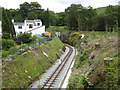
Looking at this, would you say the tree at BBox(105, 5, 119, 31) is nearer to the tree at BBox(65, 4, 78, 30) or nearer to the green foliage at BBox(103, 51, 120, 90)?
the tree at BBox(65, 4, 78, 30)

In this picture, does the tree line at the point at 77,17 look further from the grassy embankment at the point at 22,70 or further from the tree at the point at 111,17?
the grassy embankment at the point at 22,70

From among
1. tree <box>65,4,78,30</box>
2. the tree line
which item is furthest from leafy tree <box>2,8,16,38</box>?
tree <box>65,4,78,30</box>

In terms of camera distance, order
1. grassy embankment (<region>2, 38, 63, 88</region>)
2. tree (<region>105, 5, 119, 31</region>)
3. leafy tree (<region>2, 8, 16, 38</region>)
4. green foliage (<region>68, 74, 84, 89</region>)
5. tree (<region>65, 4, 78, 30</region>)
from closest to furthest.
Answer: green foliage (<region>68, 74, 84, 89</region>)
grassy embankment (<region>2, 38, 63, 88</region>)
leafy tree (<region>2, 8, 16, 38</region>)
tree (<region>105, 5, 119, 31</region>)
tree (<region>65, 4, 78, 30</region>)

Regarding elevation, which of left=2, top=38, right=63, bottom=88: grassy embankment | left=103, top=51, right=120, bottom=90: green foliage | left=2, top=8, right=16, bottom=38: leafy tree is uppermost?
left=2, top=8, right=16, bottom=38: leafy tree

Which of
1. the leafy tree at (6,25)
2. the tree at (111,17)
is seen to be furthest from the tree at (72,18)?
the leafy tree at (6,25)

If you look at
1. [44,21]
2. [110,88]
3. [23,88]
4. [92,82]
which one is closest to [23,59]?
[23,88]

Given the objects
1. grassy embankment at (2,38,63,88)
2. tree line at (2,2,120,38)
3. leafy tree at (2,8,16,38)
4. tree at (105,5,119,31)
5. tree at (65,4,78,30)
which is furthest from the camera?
tree at (65,4,78,30)

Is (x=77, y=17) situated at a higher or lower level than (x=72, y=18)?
higher

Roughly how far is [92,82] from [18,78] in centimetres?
627

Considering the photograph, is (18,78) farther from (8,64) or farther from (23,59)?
(23,59)

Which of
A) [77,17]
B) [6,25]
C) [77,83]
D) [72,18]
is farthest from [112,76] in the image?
[72,18]

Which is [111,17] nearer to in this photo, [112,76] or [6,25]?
[6,25]

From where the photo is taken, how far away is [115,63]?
28.5 feet

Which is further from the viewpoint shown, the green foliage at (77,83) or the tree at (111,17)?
the tree at (111,17)
